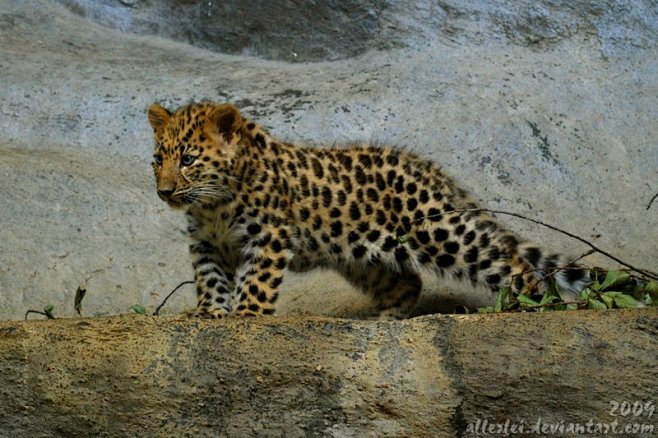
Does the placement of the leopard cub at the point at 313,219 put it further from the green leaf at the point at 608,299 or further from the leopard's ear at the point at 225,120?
the green leaf at the point at 608,299

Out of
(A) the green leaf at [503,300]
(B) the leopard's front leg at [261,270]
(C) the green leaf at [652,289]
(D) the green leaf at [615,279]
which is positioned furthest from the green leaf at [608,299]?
(B) the leopard's front leg at [261,270]

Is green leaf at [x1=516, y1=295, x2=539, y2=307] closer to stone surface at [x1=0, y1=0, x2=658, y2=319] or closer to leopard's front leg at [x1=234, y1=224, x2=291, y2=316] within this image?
leopard's front leg at [x1=234, y1=224, x2=291, y2=316]

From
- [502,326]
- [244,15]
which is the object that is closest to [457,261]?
[502,326]

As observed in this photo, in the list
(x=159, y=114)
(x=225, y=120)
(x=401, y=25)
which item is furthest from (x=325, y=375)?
(x=401, y=25)

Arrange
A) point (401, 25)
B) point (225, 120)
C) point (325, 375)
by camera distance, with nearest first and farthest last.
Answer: point (325, 375), point (225, 120), point (401, 25)

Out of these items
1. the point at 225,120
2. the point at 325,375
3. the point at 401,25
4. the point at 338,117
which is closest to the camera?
the point at 325,375

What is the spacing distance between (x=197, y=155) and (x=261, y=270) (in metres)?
0.91

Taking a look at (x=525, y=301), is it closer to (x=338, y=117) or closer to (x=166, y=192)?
(x=166, y=192)

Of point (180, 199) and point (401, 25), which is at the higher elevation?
point (401, 25)

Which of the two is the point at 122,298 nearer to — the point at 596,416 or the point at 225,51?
the point at 225,51

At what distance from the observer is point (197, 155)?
7.82m

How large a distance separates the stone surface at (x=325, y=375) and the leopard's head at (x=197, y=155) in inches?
59.6

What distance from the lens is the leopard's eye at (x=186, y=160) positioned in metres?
7.81

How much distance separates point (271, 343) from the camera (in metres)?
6.23
